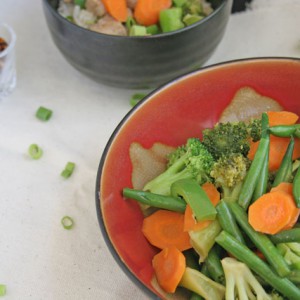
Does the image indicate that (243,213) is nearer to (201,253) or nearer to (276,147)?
(201,253)

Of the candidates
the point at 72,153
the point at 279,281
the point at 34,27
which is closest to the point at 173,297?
the point at 279,281

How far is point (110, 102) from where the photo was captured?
1.93m

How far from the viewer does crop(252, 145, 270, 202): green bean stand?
1.29 meters

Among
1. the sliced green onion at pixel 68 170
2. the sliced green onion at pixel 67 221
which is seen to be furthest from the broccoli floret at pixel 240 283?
the sliced green onion at pixel 68 170

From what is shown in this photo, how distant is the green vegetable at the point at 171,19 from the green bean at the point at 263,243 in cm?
80

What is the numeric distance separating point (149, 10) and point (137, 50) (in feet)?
0.81

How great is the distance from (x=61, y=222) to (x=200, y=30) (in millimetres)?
723

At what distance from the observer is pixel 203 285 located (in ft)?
3.92

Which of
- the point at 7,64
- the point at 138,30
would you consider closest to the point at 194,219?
the point at 138,30

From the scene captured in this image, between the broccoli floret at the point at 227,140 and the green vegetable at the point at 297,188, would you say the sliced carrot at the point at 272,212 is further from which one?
the broccoli floret at the point at 227,140

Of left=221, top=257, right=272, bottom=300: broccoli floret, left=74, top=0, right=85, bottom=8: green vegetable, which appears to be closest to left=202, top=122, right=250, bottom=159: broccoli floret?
left=221, top=257, right=272, bottom=300: broccoli floret

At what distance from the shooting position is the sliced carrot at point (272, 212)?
3.94 ft

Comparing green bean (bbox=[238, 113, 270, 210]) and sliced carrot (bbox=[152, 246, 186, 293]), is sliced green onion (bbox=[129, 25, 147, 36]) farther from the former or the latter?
sliced carrot (bbox=[152, 246, 186, 293])

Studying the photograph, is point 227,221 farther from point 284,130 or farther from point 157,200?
point 284,130
